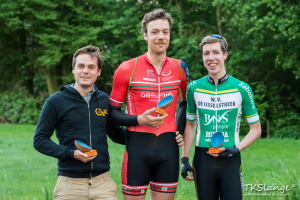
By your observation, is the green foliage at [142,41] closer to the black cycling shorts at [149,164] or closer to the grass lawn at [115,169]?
the grass lawn at [115,169]

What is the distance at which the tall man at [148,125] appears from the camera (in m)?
3.44

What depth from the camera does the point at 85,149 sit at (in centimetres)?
306

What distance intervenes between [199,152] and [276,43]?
46.1 ft

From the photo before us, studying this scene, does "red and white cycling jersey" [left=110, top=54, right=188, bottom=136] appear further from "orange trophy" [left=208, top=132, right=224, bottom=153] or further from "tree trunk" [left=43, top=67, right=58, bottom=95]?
"tree trunk" [left=43, top=67, right=58, bottom=95]

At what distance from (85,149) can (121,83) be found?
0.86 m

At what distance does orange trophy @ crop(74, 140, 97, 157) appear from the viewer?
3018mm

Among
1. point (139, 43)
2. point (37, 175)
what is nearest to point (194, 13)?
point (139, 43)

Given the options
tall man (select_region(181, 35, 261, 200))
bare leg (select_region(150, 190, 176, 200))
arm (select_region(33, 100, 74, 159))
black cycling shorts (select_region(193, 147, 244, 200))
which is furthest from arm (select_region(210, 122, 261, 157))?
arm (select_region(33, 100, 74, 159))

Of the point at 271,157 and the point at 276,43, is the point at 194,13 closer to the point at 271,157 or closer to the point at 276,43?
the point at 276,43

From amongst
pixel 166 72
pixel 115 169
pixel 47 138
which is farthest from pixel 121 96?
pixel 115 169

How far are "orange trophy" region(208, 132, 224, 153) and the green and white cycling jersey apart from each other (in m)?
0.13

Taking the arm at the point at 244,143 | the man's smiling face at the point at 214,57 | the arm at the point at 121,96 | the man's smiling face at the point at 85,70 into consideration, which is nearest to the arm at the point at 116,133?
the arm at the point at 121,96

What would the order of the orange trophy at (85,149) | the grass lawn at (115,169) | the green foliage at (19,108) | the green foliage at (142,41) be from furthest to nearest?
the green foliage at (19,108) → the green foliage at (142,41) → the grass lawn at (115,169) → the orange trophy at (85,149)

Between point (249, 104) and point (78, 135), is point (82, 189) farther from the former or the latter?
point (249, 104)
